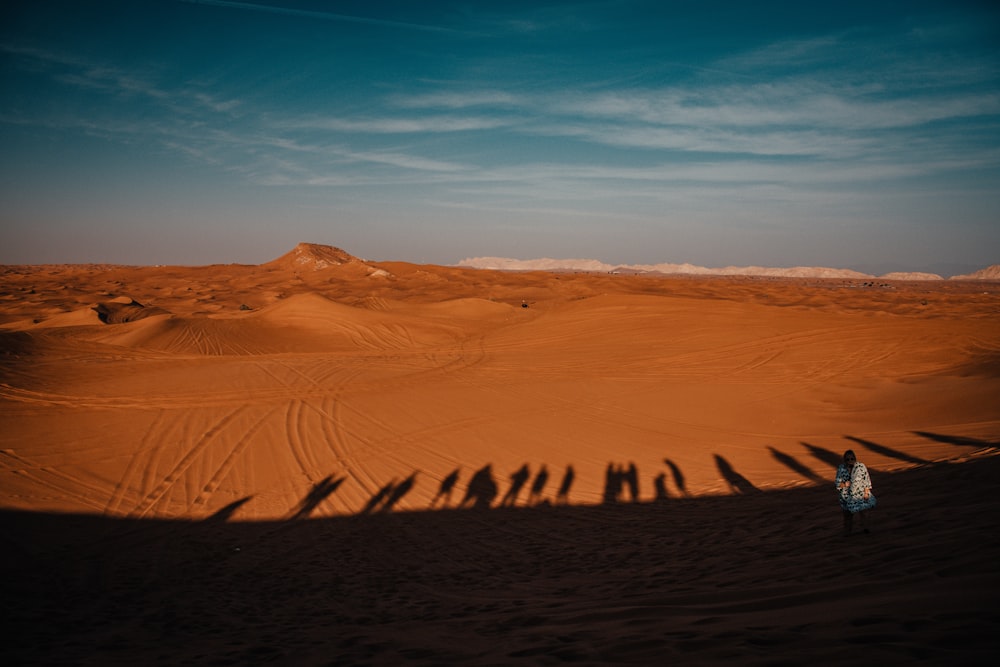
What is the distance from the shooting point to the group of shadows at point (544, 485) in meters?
9.70

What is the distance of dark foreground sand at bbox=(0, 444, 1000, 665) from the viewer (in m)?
3.67

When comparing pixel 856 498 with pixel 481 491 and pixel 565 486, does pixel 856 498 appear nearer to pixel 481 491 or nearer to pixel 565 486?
pixel 565 486

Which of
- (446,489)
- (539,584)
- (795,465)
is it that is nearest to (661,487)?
(795,465)

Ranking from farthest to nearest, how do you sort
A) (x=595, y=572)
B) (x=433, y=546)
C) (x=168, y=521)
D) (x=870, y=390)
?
(x=870, y=390) < (x=168, y=521) < (x=433, y=546) < (x=595, y=572)

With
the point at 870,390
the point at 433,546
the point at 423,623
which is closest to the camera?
the point at 423,623

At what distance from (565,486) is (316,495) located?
4648 mm

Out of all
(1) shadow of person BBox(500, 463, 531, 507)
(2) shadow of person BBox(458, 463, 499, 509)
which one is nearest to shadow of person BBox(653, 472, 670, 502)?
(1) shadow of person BBox(500, 463, 531, 507)

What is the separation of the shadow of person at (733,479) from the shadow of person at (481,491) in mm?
4275

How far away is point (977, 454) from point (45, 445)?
56.4 ft

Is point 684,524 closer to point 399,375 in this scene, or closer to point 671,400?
point 671,400

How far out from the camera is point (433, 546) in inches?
321

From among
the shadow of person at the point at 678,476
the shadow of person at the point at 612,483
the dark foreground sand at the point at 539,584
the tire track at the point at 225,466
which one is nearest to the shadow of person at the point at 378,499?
the dark foreground sand at the point at 539,584

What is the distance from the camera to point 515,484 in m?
10.7

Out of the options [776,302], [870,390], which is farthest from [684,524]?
[776,302]
